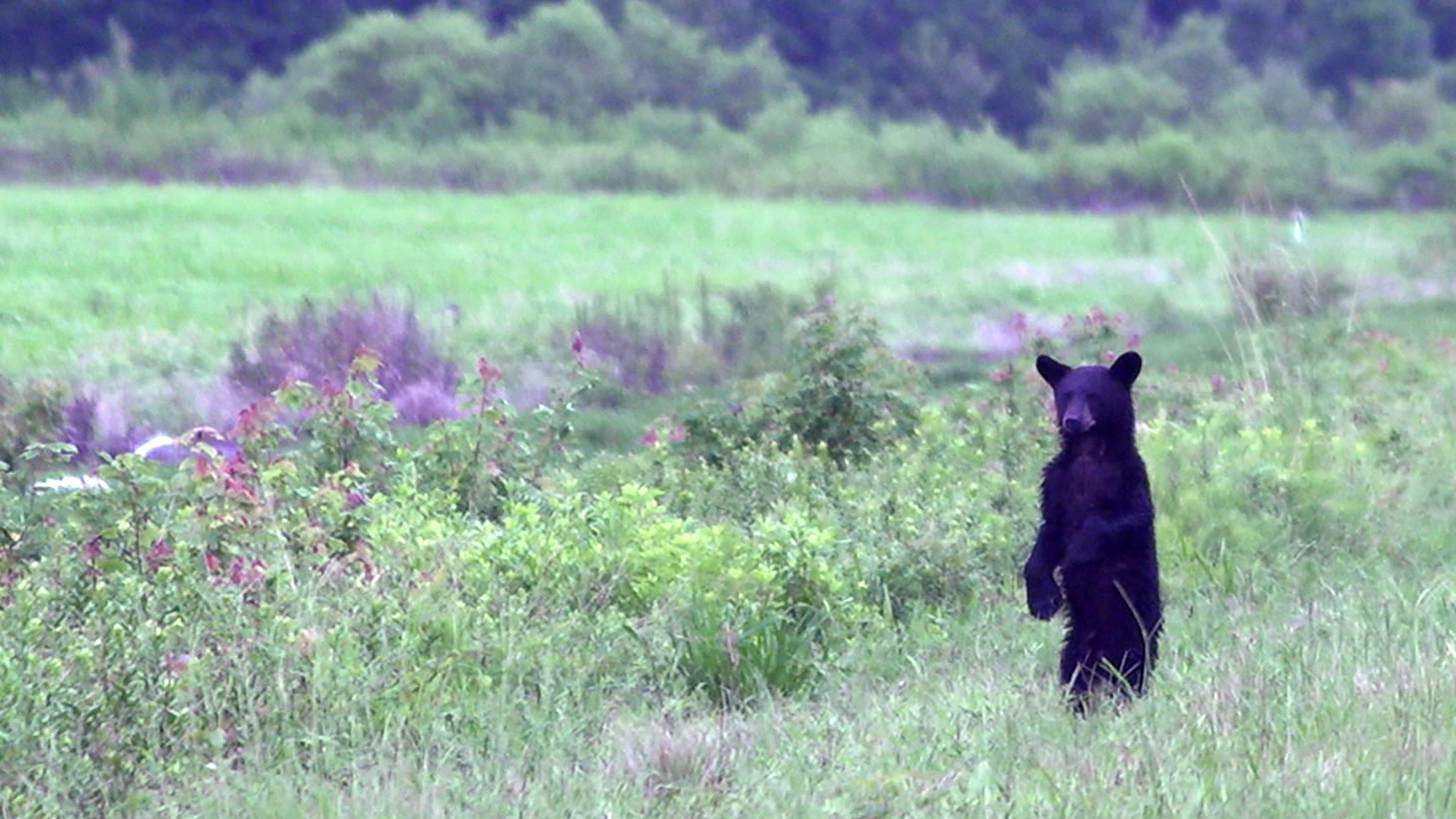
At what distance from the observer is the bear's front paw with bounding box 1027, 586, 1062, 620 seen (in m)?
6.54

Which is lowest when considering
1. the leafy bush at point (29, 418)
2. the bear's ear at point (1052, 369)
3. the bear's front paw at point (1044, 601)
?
the leafy bush at point (29, 418)

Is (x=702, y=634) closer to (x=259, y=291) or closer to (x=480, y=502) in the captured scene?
(x=480, y=502)

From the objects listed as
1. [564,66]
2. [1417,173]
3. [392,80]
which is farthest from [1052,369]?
[1417,173]

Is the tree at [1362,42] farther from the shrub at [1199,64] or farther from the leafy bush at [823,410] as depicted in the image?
the leafy bush at [823,410]

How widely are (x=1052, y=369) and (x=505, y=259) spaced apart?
21.6m

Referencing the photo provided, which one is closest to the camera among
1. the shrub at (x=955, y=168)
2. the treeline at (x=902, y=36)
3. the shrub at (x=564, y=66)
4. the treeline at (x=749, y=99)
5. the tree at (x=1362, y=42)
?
the treeline at (x=749, y=99)

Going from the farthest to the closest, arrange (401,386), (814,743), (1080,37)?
1. (1080,37)
2. (401,386)
3. (814,743)

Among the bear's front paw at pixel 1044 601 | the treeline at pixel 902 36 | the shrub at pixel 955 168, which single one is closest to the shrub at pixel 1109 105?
the treeline at pixel 902 36

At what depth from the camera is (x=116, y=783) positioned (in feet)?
19.7

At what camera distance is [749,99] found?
52.8m

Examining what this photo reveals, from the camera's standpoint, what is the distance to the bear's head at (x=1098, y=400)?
21.7 feet

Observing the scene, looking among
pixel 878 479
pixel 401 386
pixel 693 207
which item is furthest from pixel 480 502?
pixel 693 207

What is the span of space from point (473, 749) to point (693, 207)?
30.7 m

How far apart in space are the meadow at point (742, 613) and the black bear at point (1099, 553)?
17 cm
